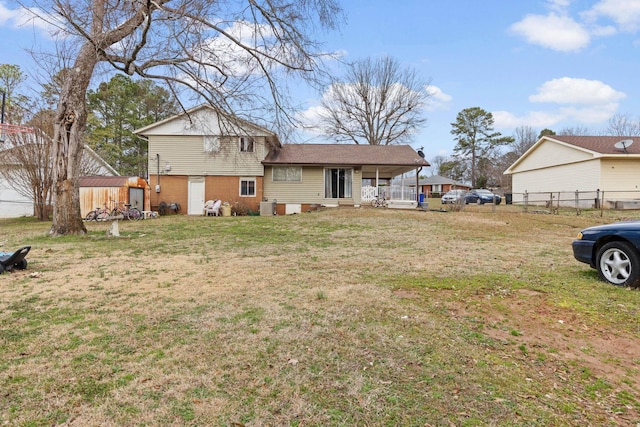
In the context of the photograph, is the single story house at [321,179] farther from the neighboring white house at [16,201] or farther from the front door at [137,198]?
the neighboring white house at [16,201]

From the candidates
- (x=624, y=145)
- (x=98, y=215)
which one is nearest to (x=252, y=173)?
(x=98, y=215)

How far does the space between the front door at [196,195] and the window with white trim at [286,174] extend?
437 centimetres

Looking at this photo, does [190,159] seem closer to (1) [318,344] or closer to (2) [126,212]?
(2) [126,212]

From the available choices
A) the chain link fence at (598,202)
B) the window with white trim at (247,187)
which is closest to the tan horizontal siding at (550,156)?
the chain link fence at (598,202)

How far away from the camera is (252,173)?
20.5 meters

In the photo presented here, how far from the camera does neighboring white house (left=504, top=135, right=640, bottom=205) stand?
20.1m

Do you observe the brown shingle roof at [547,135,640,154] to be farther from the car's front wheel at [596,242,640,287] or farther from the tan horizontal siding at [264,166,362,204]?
the car's front wheel at [596,242,640,287]

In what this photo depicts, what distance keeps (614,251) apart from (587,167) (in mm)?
20484

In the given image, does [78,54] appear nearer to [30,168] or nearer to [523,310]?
[30,168]

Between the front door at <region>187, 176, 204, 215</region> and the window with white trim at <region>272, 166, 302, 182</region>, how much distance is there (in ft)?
14.3

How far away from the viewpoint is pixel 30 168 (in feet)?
57.5

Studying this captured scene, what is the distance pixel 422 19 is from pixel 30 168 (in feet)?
64.0

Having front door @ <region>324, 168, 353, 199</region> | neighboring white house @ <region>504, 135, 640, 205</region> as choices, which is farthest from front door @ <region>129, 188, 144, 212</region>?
neighboring white house @ <region>504, 135, 640, 205</region>

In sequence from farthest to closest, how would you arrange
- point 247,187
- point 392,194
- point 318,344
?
point 247,187, point 392,194, point 318,344
